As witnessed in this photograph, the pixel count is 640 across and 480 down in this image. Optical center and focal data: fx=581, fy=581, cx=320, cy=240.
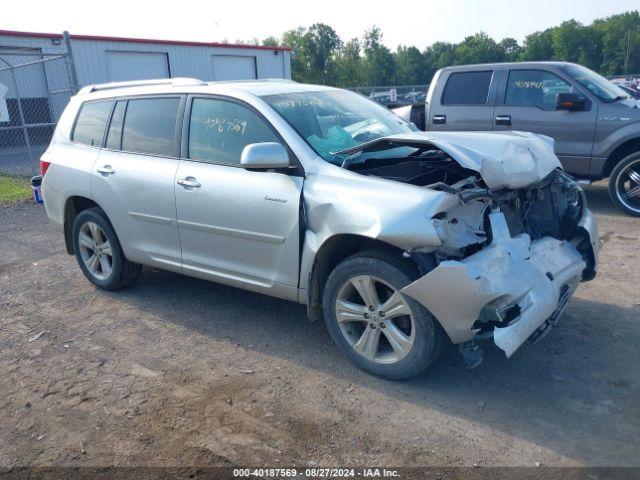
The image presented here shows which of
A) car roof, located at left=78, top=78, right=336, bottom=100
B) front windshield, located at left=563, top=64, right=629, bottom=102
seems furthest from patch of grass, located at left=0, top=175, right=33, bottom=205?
front windshield, located at left=563, top=64, right=629, bottom=102

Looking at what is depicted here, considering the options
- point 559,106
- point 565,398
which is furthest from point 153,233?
point 559,106

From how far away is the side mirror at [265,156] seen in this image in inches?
148

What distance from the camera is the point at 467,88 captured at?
852 centimetres

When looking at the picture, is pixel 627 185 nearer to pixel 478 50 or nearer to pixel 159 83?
pixel 159 83

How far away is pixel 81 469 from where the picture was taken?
9.96ft

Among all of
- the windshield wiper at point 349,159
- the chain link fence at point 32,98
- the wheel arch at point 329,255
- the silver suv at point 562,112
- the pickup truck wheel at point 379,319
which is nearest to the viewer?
the pickup truck wheel at point 379,319

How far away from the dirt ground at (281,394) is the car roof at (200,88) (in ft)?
5.92

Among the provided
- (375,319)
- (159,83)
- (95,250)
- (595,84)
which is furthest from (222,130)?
(595,84)

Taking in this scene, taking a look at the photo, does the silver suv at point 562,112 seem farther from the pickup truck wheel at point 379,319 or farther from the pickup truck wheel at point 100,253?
the pickup truck wheel at point 100,253

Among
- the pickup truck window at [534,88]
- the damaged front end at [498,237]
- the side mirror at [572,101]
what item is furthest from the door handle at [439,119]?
the damaged front end at [498,237]

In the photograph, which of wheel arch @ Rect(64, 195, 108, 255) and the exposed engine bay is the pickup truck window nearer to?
the exposed engine bay

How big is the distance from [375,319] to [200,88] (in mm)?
2333

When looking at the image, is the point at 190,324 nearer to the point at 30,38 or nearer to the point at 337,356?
the point at 337,356

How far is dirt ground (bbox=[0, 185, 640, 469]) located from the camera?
10.1 ft
